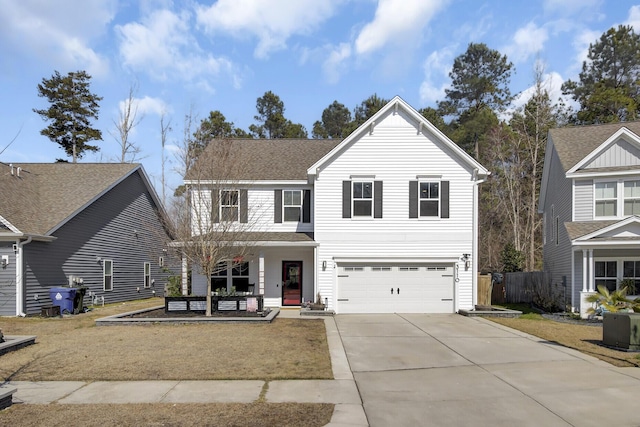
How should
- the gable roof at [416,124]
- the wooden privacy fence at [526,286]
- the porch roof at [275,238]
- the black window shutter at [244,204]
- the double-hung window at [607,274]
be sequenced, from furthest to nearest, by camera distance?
the wooden privacy fence at [526,286], the black window shutter at [244,204], the double-hung window at [607,274], the gable roof at [416,124], the porch roof at [275,238]

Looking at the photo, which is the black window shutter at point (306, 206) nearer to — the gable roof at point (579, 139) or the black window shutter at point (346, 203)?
the black window shutter at point (346, 203)

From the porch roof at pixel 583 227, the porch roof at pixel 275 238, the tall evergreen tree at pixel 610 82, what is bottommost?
the porch roof at pixel 275 238

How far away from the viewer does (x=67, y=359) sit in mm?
10398

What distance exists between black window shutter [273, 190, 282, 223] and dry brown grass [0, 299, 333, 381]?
6498 millimetres

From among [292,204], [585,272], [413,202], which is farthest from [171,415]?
[585,272]

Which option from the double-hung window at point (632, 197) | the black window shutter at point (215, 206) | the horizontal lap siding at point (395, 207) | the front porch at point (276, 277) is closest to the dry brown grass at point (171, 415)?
the black window shutter at point (215, 206)

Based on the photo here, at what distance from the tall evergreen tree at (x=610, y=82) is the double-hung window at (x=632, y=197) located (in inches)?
821

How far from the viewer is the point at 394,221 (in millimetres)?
19844

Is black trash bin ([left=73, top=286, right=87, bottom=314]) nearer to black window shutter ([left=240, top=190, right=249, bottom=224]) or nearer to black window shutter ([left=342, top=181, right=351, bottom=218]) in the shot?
black window shutter ([left=240, top=190, right=249, bottom=224])

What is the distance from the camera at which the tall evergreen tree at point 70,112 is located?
45281 millimetres

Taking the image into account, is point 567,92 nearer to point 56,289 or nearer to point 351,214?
point 351,214

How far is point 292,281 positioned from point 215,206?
18.1ft

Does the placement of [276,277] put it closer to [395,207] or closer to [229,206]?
[229,206]

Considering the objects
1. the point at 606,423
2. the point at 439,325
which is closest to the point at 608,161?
the point at 439,325
